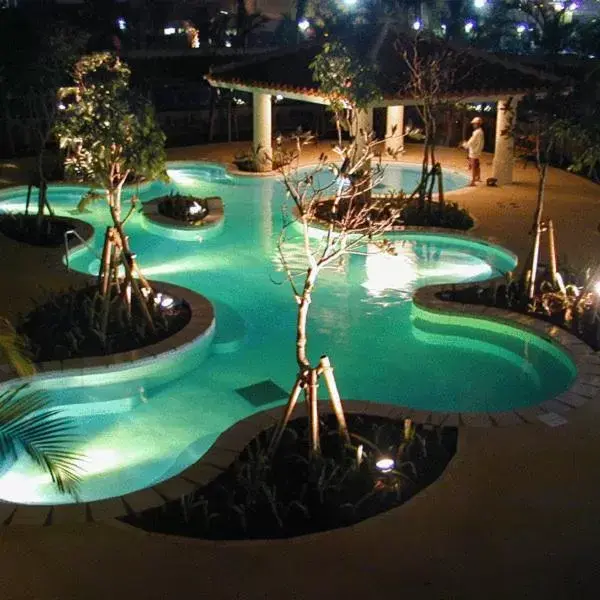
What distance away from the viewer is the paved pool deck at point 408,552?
19.4 feet

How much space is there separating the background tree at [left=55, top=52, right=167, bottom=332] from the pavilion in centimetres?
631

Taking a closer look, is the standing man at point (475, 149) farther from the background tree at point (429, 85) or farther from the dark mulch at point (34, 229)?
the dark mulch at point (34, 229)

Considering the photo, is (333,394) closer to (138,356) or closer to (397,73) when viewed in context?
(138,356)

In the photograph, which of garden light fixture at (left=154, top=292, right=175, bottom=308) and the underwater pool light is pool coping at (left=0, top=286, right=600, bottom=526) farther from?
garden light fixture at (left=154, top=292, right=175, bottom=308)

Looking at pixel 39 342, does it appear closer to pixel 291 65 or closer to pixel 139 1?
pixel 291 65

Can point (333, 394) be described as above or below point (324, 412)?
above

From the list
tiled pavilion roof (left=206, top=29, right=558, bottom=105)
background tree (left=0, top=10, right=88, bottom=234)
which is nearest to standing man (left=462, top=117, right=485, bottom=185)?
tiled pavilion roof (left=206, top=29, right=558, bottom=105)

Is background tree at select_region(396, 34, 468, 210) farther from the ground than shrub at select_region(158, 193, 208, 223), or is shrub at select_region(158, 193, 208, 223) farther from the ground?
background tree at select_region(396, 34, 468, 210)

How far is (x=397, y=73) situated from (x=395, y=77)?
0.25 metres

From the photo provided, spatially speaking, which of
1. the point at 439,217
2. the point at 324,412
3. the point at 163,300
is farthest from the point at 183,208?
the point at 324,412

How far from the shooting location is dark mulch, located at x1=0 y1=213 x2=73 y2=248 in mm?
14422

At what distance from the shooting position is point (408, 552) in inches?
249

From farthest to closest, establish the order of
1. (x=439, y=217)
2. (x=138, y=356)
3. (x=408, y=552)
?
(x=439, y=217) → (x=138, y=356) → (x=408, y=552)

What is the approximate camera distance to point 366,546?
6.41m
